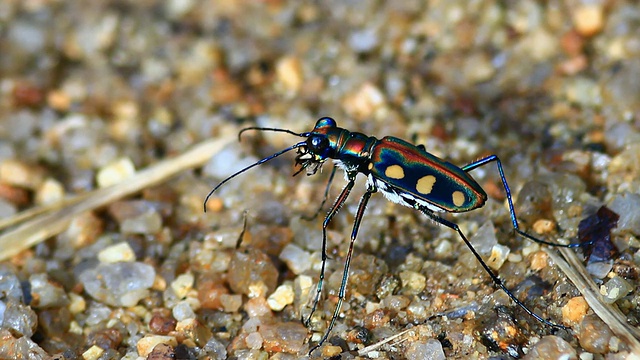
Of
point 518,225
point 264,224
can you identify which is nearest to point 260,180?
point 264,224

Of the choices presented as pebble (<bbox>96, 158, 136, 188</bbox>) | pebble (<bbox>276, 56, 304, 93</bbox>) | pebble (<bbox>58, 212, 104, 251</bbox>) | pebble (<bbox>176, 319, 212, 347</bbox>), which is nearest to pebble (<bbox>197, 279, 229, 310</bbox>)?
pebble (<bbox>176, 319, 212, 347</bbox>)

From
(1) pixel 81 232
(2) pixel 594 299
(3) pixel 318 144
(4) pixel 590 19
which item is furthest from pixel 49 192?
(4) pixel 590 19

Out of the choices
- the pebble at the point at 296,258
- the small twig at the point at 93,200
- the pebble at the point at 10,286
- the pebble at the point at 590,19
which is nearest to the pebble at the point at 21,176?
the small twig at the point at 93,200

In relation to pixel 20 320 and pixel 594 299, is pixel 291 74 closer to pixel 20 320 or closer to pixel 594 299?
pixel 20 320

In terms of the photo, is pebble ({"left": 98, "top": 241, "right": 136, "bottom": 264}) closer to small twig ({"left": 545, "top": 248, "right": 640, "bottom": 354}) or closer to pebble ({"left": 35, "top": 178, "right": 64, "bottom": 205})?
pebble ({"left": 35, "top": 178, "right": 64, "bottom": 205})

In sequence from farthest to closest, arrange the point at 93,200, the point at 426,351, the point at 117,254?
the point at 93,200
the point at 117,254
the point at 426,351

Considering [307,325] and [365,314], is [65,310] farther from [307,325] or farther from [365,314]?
[365,314]

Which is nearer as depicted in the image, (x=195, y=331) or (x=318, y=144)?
(x=195, y=331)
